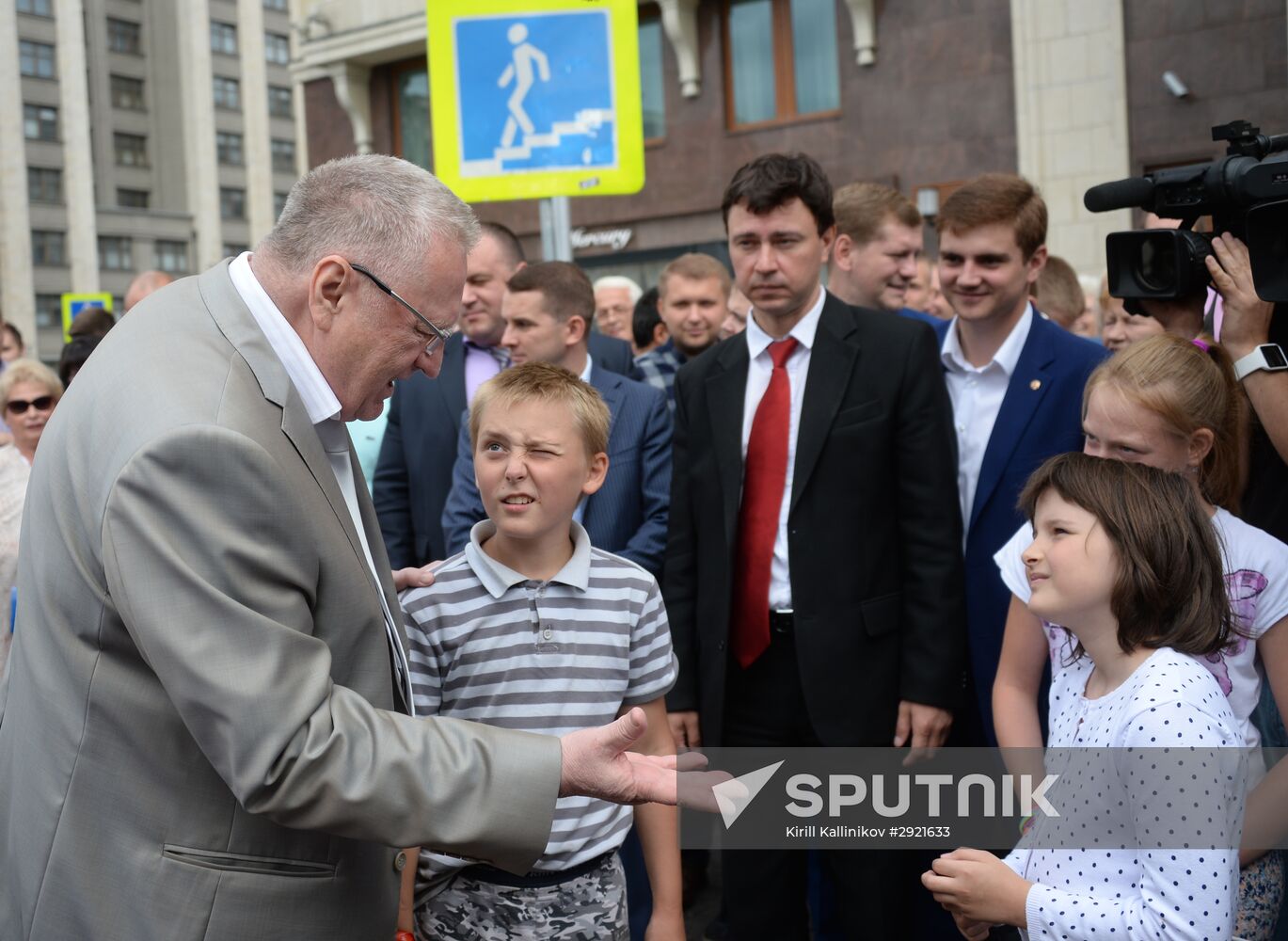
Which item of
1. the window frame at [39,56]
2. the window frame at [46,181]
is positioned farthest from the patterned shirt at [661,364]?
the window frame at [39,56]

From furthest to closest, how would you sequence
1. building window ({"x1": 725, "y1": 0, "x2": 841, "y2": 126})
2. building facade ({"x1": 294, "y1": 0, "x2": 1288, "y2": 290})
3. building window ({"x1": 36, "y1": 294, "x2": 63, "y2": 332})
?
building window ({"x1": 36, "y1": 294, "x2": 63, "y2": 332}) < building window ({"x1": 725, "y1": 0, "x2": 841, "y2": 126}) < building facade ({"x1": 294, "y1": 0, "x2": 1288, "y2": 290})

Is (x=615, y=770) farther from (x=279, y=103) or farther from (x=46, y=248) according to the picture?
(x=279, y=103)

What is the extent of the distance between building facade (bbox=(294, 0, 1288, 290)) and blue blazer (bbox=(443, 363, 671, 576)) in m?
11.0

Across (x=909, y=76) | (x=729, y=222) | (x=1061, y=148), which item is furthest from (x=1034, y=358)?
(x=909, y=76)

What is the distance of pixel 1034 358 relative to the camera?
3.62m

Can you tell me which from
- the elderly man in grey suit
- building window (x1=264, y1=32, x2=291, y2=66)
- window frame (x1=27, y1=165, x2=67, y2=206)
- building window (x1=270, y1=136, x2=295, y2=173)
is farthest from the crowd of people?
building window (x1=264, y1=32, x2=291, y2=66)

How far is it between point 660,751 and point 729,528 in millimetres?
808

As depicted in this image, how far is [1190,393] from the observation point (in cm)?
291

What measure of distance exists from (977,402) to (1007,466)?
31 centimetres

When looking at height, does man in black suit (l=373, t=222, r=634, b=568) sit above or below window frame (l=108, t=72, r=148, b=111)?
below

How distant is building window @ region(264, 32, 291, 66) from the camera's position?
259ft

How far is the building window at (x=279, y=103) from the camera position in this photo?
80188 mm

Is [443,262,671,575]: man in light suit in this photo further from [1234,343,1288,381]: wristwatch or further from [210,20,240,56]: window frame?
[210,20,240,56]: window frame

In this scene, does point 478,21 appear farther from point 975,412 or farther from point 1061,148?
point 1061,148
